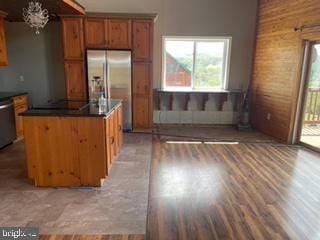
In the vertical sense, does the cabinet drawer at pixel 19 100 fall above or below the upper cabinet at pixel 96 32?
below

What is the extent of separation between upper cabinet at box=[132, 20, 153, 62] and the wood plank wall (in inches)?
98.4

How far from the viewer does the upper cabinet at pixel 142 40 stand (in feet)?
16.0

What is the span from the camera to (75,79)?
5051mm

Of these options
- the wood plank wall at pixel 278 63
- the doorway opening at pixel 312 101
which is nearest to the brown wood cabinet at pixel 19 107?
the wood plank wall at pixel 278 63

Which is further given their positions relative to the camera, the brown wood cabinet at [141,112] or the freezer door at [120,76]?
the brown wood cabinet at [141,112]

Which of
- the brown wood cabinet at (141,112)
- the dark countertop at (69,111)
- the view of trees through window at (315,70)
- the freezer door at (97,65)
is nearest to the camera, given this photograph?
the dark countertop at (69,111)

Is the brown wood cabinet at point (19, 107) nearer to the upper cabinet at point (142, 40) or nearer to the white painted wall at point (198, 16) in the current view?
the upper cabinet at point (142, 40)

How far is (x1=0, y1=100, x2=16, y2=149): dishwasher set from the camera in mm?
3979

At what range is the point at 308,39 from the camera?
4148 mm

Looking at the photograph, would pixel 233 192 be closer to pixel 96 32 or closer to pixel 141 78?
pixel 141 78

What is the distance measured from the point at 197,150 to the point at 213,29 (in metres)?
3.04

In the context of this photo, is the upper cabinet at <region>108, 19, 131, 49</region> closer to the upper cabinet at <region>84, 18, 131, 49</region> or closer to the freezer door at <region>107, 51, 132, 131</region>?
the upper cabinet at <region>84, 18, 131, 49</region>

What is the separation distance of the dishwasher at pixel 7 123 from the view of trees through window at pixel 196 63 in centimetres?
338

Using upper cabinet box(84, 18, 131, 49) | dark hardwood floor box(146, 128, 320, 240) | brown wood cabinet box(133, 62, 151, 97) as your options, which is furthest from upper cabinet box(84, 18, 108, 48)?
dark hardwood floor box(146, 128, 320, 240)
